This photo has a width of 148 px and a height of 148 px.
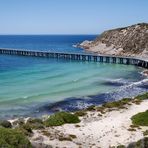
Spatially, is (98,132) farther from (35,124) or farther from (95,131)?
(35,124)

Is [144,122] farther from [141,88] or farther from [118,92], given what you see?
[141,88]

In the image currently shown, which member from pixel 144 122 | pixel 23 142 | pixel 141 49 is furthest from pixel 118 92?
pixel 141 49

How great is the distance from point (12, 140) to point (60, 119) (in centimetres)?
1126

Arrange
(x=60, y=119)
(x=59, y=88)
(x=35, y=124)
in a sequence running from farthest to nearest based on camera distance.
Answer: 1. (x=59, y=88)
2. (x=60, y=119)
3. (x=35, y=124)

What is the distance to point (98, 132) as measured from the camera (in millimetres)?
29891

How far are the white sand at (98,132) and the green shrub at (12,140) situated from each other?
3.31 metres

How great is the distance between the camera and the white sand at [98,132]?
2595 cm

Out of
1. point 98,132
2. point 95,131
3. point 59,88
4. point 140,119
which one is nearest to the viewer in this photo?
point 98,132

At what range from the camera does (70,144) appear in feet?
83.9

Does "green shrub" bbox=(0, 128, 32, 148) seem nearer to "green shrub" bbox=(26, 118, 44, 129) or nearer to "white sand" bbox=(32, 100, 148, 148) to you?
"white sand" bbox=(32, 100, 148, 148)

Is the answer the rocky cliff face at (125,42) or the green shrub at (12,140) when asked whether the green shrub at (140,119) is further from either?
the rocky cliff face at (125,42)

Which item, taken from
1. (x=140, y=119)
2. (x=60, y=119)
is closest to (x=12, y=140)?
(x=60, y=119)

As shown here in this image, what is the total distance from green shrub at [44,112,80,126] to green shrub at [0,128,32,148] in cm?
920

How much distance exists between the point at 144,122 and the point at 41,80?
38530 mm
